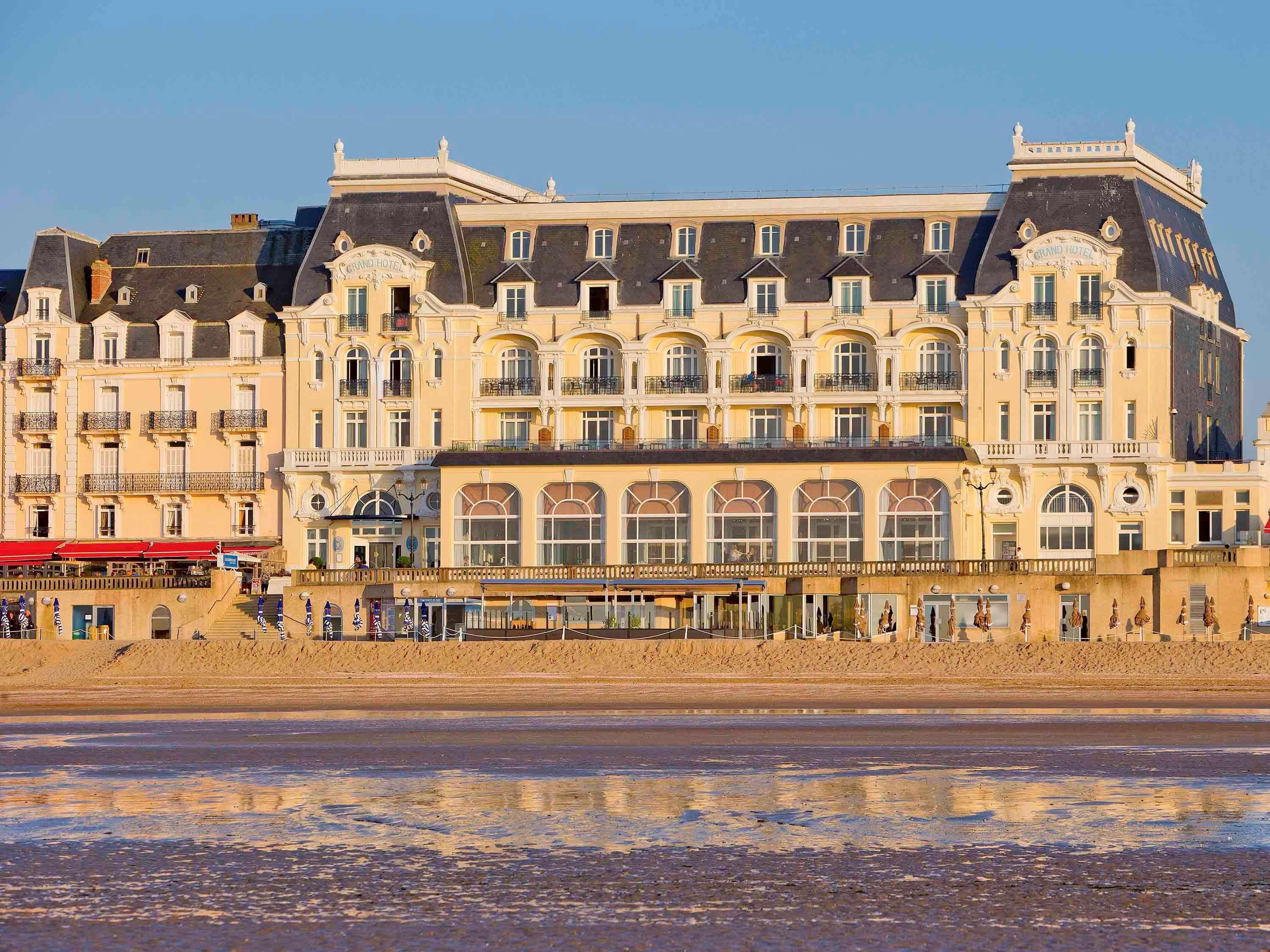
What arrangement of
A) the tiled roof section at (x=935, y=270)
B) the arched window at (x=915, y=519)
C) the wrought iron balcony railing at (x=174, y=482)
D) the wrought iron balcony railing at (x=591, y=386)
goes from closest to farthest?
the arched window at (x=915, y=519), the tiled roof section at (x=935, y=270), the wrought iron balcony railing at (x=591, y=386), the wrought iron balcony railing at (x=174, y=482)

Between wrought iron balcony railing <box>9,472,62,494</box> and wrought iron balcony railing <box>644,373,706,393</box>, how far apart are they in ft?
84.6

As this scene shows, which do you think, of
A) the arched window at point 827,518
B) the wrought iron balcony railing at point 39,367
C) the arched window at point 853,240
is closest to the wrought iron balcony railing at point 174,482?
the wrought iron balcony railing at point 39,367

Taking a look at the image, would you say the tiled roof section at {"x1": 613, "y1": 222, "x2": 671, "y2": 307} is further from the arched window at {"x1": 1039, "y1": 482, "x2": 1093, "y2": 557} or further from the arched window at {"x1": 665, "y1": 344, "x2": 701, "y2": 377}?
the arched window at {"x1": 1039, "y1": 482, "x2": 1093, "y2": 557}

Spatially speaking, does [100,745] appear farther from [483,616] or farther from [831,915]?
[483,616]

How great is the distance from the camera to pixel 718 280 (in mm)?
86625

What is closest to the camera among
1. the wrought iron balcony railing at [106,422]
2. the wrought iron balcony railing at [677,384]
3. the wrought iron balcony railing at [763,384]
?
the wrought iron balcony railing at [763,384]

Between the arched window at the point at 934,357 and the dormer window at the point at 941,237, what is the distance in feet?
13.1

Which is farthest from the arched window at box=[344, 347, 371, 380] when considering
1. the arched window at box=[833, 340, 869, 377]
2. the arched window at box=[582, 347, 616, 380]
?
the arched window at box=[833, 340, 869, 377]

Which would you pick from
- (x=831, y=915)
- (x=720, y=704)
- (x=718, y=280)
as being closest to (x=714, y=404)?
(x=718, y=280)

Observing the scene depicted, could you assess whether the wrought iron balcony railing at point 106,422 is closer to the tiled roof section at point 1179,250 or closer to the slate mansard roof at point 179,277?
the slate mansard roof at point 179,277

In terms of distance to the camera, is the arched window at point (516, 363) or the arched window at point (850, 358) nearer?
the arched window at point (850, 358)

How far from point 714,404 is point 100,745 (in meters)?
49.5

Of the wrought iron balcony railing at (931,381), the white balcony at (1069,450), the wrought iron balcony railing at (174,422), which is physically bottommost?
the white balcony at (1069,450)

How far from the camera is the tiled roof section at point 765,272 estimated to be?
3376 inches
